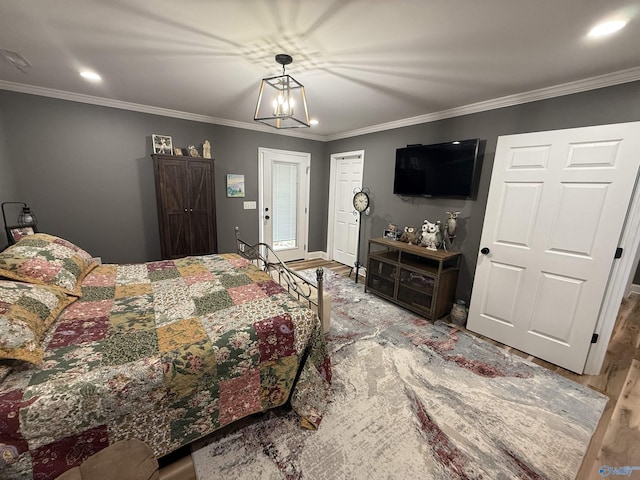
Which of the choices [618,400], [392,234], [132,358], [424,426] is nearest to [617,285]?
[618,400]

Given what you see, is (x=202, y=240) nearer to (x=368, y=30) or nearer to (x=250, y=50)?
(x=250, y=50)

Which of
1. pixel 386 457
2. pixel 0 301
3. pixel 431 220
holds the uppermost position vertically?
pixel 431 220

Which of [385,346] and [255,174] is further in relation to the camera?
[255,174]

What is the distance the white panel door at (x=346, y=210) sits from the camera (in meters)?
4.56

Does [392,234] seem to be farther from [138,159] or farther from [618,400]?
[138,159]

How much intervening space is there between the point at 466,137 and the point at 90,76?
12.8 ft

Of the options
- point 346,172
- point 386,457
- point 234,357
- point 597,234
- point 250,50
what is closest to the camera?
point 234,357

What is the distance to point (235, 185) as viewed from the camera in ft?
13.5

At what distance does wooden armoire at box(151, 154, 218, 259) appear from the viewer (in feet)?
10.6

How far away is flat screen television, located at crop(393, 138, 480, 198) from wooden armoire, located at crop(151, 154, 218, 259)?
263cm

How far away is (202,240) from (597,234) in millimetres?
4133

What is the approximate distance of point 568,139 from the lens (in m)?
2.12

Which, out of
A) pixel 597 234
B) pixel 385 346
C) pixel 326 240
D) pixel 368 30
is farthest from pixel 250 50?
pixel 326 240

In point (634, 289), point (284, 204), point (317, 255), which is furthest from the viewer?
point (317, 255)
